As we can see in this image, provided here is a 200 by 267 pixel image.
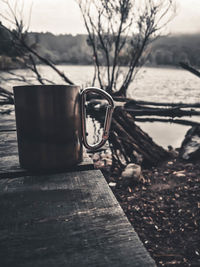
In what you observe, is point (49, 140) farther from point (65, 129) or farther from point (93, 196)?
point (93, 196)

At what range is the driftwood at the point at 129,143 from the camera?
11.6 ft

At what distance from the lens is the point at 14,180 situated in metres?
0.74

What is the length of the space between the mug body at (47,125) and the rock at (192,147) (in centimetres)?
360

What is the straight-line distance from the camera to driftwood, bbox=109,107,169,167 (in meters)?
3.53

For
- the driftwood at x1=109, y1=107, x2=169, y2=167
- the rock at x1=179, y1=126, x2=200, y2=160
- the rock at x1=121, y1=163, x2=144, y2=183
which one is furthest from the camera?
the rock at x1=179, y1=126, x2=200, y2=160

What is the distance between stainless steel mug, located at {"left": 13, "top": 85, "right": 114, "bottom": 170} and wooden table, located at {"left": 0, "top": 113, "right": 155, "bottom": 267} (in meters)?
0.06

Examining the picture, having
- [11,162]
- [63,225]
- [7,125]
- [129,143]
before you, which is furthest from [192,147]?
[63,225]

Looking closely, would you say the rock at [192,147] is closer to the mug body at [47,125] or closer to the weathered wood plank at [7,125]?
the weathered wood plank at [7,125]

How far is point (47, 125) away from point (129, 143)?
295 centimetres

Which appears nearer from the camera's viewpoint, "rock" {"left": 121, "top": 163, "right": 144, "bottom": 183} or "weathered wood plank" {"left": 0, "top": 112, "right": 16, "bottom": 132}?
"weathered wood plank" {"left": 0, "top": 112, "right": 16, "bottom": 132}

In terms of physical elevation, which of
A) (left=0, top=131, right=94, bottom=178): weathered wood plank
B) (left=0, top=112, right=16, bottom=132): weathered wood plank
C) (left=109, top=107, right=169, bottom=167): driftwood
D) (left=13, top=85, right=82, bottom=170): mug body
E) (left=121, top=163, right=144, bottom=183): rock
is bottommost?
(left=121, top=163, right=144, bottom=183): rock

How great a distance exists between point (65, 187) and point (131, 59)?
20.2 ft

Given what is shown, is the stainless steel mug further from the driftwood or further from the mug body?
the driftwood

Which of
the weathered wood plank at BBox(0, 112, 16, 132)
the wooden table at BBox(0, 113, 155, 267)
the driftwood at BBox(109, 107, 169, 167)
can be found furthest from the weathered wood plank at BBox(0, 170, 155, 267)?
the driftwood at BBox(109, 107, 169, 167)
